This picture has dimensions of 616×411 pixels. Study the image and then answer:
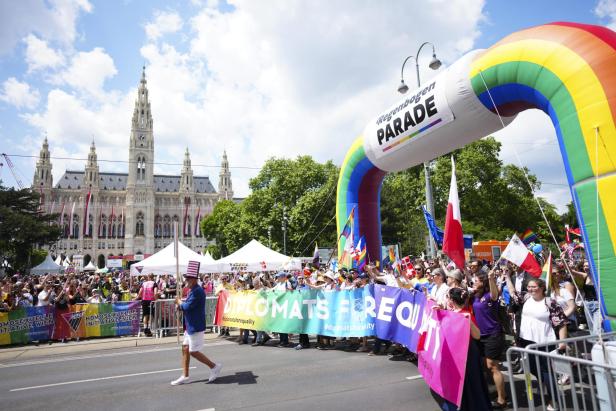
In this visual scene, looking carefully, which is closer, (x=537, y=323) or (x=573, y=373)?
(x=573, y=373)

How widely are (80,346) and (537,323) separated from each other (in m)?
12.2

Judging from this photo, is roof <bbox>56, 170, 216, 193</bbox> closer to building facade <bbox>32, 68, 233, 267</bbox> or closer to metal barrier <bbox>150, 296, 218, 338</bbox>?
building facade <bbox>32, 68, 233, 267</bbox>

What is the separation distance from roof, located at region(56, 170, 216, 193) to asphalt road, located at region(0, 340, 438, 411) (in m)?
116

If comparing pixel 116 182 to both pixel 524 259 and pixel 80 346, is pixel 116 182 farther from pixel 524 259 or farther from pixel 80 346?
pixel 524 259

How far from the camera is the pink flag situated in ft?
15.5

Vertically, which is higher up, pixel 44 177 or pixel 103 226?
pixel 44 177

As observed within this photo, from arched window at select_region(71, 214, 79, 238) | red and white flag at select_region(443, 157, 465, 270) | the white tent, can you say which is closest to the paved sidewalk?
the white tent

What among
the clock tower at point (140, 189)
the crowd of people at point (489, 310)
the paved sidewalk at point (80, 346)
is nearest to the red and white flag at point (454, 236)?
the crowd of people at point (489, 310)

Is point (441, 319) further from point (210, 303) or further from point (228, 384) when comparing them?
point (210, 303)

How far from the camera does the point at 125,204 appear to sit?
111 m

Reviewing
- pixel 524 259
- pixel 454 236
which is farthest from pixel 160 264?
pixel 524 259

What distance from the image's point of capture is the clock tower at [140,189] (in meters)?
106

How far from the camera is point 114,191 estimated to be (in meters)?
112

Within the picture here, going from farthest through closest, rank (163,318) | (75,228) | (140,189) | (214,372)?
(140,189), (75,228), (163,318), (214,372)
